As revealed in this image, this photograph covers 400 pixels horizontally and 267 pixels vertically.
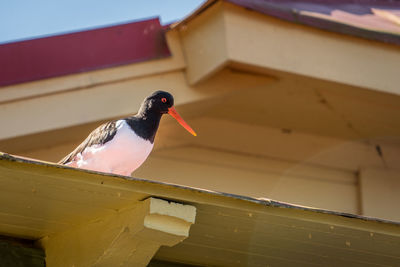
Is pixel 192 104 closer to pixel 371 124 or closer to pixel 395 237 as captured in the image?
pixel 371 124

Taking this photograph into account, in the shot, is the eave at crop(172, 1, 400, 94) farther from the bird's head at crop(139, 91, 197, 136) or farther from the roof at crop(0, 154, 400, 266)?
the roof at crop(0, 154, 400, 266)

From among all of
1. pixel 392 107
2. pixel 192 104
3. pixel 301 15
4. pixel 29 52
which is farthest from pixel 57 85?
pixel 392 107

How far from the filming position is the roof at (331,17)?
19.2ft

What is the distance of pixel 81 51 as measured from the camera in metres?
5.73

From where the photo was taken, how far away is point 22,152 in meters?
5.88

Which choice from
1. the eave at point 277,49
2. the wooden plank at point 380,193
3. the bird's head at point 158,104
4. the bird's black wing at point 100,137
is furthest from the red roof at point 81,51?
the wooden plank at point 380,193

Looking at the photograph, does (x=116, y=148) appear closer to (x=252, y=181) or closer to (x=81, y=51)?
(x=81, y=51)

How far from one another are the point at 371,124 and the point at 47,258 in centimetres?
389

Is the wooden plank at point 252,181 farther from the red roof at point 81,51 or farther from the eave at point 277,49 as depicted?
the red roof at point 81,51

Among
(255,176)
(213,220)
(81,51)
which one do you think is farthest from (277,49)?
(213,220)

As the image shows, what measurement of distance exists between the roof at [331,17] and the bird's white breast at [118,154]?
1.67 meters

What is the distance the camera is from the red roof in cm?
554

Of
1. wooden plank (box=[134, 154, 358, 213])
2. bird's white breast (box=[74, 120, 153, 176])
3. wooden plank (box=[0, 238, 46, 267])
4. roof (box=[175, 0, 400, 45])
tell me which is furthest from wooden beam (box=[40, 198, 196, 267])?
roof (box=[175, 0, 400, 45])

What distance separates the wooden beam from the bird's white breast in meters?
1.01
